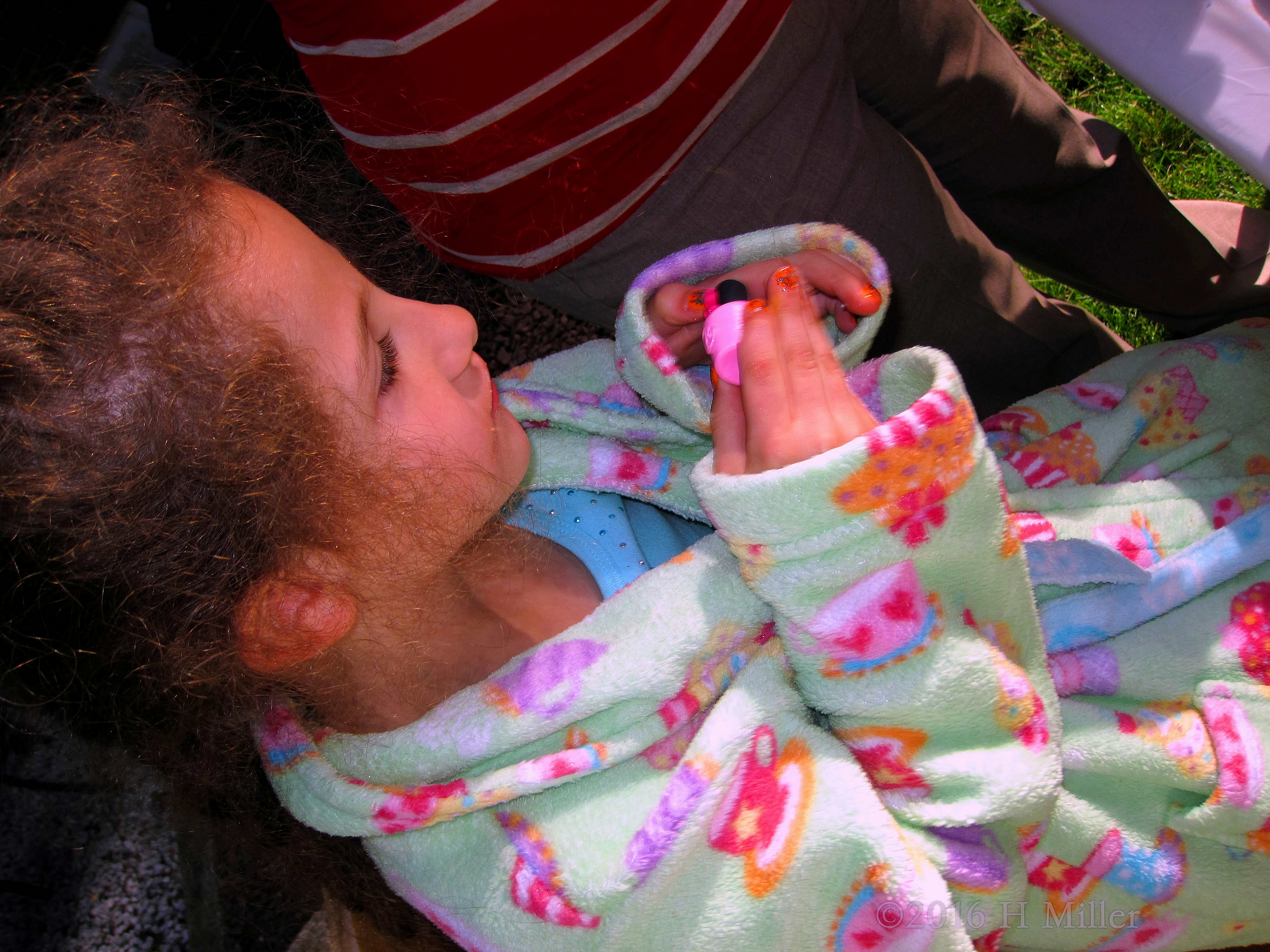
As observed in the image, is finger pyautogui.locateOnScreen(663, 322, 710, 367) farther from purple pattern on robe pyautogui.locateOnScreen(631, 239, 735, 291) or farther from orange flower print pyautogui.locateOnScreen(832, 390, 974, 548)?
orange flower print pyautogui.locateOnScreen(832, 390, 974, 548)

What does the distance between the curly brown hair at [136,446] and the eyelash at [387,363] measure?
6cm

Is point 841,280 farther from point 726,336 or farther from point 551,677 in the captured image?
point 551,677

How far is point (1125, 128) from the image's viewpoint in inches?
65.3

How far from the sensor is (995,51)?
44.9 inches

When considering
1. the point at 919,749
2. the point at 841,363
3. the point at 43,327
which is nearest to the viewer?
the point at 43,327

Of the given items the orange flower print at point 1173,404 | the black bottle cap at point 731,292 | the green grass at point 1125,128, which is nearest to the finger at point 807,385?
the black bottle cap at point 731,292

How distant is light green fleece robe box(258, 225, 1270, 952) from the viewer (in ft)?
2.43

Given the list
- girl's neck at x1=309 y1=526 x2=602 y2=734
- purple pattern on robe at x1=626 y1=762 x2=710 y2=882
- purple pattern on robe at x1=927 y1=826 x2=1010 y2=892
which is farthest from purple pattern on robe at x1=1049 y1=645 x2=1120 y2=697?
girl's neck at x1=309 y1=526 x2=602 y2=734

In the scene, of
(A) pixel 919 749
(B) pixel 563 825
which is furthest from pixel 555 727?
(A) pixel 919 749

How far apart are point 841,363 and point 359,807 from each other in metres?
0.71

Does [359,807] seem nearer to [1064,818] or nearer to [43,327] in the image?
[43,327]

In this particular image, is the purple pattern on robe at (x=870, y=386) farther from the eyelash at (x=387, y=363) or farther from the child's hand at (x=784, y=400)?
the eyelash at (x=387, y=363)

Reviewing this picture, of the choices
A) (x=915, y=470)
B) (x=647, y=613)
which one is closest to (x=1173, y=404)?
Result: (x=915, y=470)

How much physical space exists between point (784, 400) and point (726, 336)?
0.40 ft
